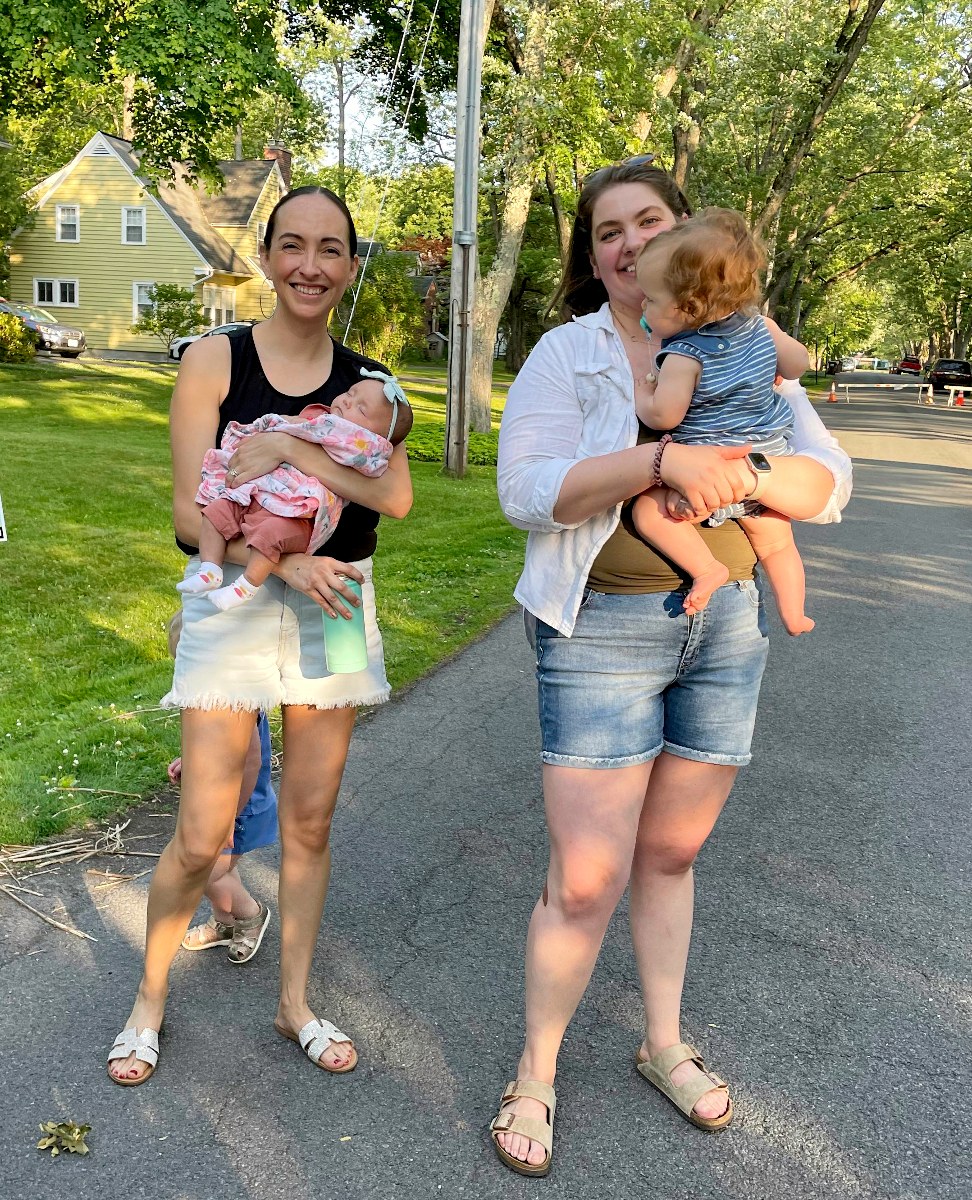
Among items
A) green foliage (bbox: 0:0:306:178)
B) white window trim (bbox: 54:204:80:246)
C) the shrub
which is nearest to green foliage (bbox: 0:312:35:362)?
green foliage (bbox: 0:0:306:178)

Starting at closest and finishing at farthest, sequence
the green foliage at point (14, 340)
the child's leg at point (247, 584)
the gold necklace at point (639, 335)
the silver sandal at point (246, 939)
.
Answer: the gold necklace at point (639, 335), the child's leg at point (247, 584), the silver sandal at point (246, 939), the green foliage at point (14, 340)

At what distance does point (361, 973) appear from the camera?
11.1 feet

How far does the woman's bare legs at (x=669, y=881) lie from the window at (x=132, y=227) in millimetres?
42737

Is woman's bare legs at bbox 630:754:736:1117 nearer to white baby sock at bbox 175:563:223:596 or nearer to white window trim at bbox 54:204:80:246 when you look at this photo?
white baby sock at bbox 175:563:223:596

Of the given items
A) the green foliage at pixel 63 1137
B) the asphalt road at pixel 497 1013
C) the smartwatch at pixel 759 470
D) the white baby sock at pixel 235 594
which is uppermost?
the smartwatch at pixel 759 470

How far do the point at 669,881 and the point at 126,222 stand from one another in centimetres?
4337

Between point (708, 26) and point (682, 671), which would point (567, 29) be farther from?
point (682, 671)

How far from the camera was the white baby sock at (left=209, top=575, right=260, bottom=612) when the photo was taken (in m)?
2.64

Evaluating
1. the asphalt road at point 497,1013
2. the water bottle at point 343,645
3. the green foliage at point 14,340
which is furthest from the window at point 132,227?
the water bottle at point 343,645

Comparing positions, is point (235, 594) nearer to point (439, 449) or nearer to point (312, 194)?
point (312, 194)

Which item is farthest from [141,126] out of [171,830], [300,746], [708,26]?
[300,746]

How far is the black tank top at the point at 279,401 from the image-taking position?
2770mm

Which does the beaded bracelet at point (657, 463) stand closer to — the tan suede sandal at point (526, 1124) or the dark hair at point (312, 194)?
the dark hair at point (312, 194)

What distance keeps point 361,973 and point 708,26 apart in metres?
25.7
